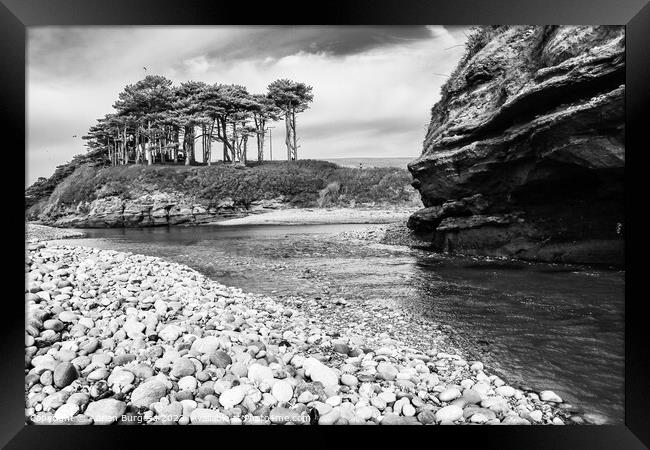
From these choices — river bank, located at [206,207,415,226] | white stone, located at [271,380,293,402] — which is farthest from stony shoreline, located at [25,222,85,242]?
white stone, located at [271,380,293,402]

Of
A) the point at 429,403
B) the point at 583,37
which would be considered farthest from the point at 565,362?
the point at 583,37

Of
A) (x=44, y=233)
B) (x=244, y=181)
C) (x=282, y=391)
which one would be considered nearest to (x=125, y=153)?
(x=44, y=233)

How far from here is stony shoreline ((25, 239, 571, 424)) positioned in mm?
2885

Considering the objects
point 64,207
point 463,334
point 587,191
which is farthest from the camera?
point 587,191

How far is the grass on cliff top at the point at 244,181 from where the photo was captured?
19.2 ft

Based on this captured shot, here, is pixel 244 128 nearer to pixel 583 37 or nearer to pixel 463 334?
pixel 463 334

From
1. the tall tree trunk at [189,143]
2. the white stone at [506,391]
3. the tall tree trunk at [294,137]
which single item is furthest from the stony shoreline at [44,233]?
the white stone at [506,391]

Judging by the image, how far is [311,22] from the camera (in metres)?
3.00

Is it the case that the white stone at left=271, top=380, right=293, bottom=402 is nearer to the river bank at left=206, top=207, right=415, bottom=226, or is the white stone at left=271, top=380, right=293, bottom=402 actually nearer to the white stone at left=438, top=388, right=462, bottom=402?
the white stone at left=438, top=388, right=462, bottom=402

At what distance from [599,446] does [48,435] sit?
4577mm

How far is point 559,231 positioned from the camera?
6.24 meters

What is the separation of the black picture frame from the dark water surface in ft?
1.17

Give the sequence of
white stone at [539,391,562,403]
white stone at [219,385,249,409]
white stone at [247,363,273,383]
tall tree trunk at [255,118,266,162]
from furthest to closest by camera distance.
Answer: tall tree trunk at [255,118,266,162] → white stone at [247,363,273,383] → white stone at [219,385,249,409] → white stone at [539,391,562,403]

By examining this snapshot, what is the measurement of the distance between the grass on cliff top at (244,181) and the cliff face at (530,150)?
5.34ft
